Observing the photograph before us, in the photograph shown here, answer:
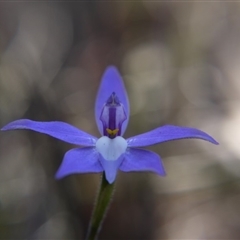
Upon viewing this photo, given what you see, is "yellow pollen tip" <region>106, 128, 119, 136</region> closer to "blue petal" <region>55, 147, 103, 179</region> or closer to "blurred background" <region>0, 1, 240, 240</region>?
"blue petal" <region>55, 147, 103, 179</region>

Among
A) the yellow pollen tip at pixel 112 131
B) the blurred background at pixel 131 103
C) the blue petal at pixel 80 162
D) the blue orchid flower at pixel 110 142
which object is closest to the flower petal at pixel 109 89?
the blue orchid flower at pixel 110 142

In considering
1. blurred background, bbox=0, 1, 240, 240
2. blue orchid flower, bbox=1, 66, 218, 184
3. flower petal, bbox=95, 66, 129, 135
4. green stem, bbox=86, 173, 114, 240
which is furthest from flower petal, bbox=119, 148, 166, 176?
blurred background, bbox=0, 1, 240, 240

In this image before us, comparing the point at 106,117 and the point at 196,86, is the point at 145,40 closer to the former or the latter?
the point at 196,86

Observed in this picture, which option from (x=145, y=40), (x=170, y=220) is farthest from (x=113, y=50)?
(x=170, y=220)

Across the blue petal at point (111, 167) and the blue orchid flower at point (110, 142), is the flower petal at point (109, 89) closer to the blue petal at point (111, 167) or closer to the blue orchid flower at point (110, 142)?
the blue orchid flower at point (110, 142)

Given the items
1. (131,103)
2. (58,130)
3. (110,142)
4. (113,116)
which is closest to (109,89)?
(113,116)

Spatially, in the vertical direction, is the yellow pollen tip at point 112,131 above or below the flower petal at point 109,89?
below
